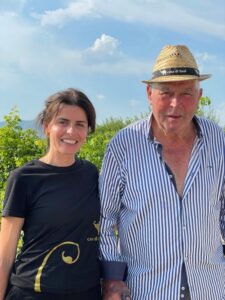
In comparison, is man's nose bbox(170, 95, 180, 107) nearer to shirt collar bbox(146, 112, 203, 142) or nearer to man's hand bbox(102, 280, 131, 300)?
shirt collar bbox(146, 112, 203, 142)

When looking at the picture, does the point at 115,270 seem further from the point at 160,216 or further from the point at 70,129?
the point at 70,129

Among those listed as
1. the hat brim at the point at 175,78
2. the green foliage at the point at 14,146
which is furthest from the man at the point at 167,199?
the green foliage at the point at 14,146

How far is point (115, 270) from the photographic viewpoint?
3.07m

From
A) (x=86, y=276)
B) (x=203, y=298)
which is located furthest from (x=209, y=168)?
→ (x=86, y=276)

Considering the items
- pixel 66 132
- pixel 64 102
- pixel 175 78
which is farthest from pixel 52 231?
pixel 175 78

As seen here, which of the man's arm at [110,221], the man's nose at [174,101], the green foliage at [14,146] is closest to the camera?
the man's nose at [174,101]

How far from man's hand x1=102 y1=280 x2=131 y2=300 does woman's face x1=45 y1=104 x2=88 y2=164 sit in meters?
Answer: 0.80

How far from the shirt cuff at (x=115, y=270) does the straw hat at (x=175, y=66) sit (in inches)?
43.7

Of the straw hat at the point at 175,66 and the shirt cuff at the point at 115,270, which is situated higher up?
the straw hat at the point at 175,66

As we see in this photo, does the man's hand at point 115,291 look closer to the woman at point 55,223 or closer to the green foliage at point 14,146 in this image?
the woman at point 55,223

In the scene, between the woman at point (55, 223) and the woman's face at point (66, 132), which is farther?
the woman's face at point (66, 132)

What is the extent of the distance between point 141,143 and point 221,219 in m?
0.71

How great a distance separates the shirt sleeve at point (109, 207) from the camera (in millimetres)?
3136

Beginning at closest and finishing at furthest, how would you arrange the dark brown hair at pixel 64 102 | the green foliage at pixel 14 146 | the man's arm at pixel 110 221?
the man's arm at pixel 110 221 < the dark brown hair at pixel 64 102 < the green foliage at pixel 14 146
